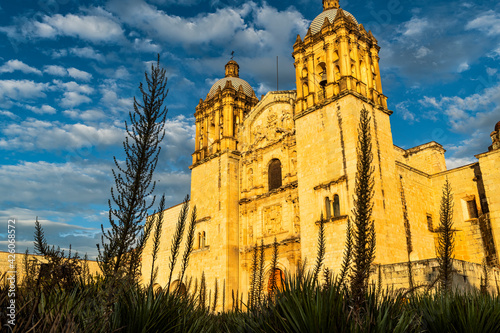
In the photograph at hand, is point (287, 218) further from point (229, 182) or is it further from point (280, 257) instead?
point (229, 182)

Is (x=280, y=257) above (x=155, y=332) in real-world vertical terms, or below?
above

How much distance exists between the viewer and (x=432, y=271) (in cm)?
1270

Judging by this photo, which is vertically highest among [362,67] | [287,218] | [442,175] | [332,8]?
[332,8]

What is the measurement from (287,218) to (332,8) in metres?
12.0

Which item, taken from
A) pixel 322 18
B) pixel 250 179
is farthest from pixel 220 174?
pixel 322 18

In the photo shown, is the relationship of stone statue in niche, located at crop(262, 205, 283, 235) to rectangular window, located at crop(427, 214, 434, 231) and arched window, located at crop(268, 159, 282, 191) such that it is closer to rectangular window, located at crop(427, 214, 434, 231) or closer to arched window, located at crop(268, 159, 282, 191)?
arched window, located at crop(268, 159, 282, 191)

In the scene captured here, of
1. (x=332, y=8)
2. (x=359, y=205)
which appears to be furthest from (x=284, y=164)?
(x=359, y=205)

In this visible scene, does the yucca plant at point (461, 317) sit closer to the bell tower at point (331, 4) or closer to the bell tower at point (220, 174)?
the bell tower at point (220, 174)

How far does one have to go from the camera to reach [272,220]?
2020 cm

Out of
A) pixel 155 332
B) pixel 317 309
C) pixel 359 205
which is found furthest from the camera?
pixel 359 205

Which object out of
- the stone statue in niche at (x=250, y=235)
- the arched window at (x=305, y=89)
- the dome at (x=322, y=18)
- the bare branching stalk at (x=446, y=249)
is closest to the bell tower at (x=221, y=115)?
the stone statue in niche at (x=250, y=235)

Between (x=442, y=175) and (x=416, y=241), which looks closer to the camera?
(x=416, y=241)

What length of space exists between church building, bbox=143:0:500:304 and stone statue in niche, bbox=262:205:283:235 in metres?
0.05

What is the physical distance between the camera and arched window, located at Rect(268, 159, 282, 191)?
823 inches
